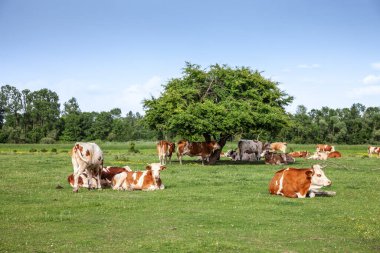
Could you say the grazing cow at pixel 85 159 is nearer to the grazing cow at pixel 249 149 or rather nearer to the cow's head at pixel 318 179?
the cow's head at pixel 318 179

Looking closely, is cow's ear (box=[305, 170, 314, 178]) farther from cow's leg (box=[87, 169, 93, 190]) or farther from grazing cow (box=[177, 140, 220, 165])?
grazing cow (box=[177, 140, 220, 165])

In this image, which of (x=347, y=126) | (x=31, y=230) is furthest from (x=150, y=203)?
(x=347, y=126)

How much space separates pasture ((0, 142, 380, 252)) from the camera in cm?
1014

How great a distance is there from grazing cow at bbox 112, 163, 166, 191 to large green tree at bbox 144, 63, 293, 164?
12.8 m

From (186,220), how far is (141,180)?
6.83 m

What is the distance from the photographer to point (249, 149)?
40.5 metres

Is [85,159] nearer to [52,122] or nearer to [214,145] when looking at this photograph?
[214,145]

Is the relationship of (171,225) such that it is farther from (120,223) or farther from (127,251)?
(127,251)

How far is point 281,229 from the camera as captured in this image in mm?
11867

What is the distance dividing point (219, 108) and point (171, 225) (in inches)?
824

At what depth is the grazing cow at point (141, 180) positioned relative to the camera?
1934 cm

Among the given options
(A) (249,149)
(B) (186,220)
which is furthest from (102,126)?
(B) (186,220)

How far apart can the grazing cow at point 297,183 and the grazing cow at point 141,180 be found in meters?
4.56

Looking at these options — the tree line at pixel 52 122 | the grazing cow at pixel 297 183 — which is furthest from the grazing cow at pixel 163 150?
the tree line at pixel 52 122
